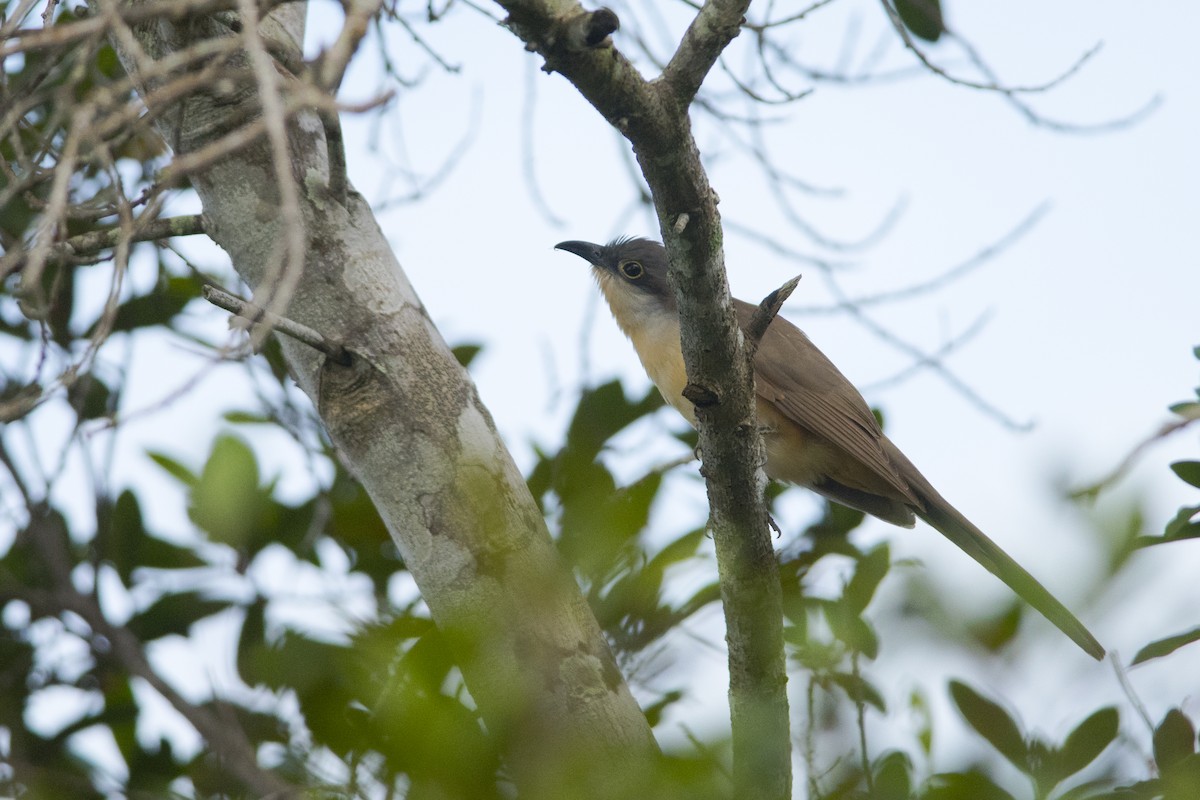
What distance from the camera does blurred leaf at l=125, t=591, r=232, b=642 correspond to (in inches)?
151

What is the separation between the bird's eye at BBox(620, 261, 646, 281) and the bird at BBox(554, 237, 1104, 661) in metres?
0.17

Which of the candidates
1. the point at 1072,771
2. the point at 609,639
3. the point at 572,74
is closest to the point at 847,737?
the point at 1072,771

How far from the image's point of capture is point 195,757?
347 centimetres

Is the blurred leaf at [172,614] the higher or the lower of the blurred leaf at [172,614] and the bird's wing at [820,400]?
the lower

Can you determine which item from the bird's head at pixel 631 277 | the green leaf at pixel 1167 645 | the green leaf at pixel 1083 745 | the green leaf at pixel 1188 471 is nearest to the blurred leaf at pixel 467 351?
the bird's head at pixel 631 277

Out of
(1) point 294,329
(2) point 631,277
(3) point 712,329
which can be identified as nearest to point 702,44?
(3) point 712,329

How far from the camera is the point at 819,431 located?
5.19 m

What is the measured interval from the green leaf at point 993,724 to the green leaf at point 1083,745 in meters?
0.06

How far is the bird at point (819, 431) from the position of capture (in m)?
5.13

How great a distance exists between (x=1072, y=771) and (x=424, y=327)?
2114 millimetres

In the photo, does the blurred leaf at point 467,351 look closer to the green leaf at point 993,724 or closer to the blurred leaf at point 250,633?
the blurred leaf at point 250,633

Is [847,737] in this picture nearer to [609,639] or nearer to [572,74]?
[609,639]

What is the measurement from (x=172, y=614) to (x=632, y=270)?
9.77ft

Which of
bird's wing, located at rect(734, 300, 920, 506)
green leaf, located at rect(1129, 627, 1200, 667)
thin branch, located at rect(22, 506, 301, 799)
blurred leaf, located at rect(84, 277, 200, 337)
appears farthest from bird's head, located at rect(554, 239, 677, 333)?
Answer: green leaf, located at rect(1129, 627, 1200, 667)
